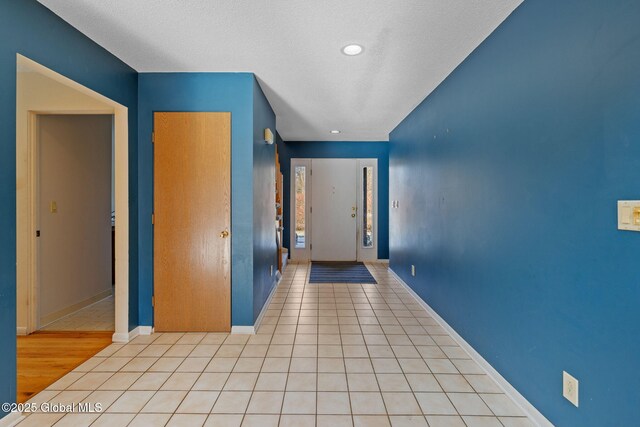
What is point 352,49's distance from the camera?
8.04 feet

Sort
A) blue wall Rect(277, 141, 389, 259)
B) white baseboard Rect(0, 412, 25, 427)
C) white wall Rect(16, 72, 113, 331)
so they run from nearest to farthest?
white baseboard Rect(0, 412, 25, 427) → white wall Rect(16, 72, 113, 331) → blue wall Rect(277, 141, 389, 259)

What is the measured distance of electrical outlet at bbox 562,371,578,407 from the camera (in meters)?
1.48

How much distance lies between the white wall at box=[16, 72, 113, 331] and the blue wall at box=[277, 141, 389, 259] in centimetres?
392

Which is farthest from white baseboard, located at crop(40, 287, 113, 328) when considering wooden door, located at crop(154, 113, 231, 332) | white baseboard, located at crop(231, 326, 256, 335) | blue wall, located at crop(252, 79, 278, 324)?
blue wall, located at crop(252, 79, 278, 324)

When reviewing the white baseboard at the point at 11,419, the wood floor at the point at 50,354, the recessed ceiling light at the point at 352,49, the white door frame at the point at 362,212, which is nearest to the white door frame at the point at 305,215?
the white door frame at the point at 362,212

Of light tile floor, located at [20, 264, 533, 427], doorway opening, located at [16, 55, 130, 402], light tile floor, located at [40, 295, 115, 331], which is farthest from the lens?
Answer: light tile floor, located at [40, 295, 115, 331]

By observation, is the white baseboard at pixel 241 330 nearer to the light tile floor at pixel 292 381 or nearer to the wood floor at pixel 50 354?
the light tile floor at pixel 292 381

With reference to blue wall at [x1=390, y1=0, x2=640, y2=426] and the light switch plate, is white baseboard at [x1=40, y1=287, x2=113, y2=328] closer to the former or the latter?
blue wall at [x1=390, y1=0, x2=640, y2=426]

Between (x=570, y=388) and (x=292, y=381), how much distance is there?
157cm

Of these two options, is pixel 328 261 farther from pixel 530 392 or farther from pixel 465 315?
pixel 530 392

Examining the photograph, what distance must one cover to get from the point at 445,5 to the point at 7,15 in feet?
8.15

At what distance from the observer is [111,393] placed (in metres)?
2.01

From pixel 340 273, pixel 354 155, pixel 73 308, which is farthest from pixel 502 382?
pixel 354 155

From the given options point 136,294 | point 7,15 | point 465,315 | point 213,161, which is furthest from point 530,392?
point 7,15
